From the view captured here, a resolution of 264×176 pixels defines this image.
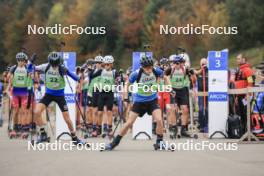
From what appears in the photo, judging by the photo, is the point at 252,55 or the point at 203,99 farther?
the point at 252,55

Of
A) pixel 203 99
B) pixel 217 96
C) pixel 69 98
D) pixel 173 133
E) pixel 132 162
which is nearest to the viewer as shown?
pixel 132 162

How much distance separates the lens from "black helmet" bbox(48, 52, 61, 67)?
17.2m

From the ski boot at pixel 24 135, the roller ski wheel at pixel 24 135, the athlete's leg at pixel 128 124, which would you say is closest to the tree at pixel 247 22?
the ski boot at pixel 24 135

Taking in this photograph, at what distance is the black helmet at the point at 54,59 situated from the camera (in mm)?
17234

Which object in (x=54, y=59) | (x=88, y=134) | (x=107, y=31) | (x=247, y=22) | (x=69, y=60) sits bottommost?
(x=88, y=134)

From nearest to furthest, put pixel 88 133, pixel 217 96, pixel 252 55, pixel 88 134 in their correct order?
pixel 217 96 → pixel 88 134 → pixel 88 133 → pixel 252 55

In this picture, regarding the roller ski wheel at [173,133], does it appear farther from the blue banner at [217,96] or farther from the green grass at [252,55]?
the green grass at [252,55]

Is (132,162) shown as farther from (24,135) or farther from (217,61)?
(24,135)

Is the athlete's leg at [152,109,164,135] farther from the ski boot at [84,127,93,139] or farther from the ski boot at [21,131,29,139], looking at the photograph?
the ski boot at [21,131,29,139]

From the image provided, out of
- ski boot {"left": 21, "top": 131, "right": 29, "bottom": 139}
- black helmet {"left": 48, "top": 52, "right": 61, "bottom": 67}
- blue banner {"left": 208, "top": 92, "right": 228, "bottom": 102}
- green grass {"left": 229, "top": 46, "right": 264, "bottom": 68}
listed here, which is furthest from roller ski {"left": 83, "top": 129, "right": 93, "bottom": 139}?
green grass {"left": 229, "top": 46, "right": 264, "bottom": 68}

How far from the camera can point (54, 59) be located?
1725 cm

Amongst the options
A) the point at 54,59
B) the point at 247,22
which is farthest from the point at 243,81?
the point at 247,22

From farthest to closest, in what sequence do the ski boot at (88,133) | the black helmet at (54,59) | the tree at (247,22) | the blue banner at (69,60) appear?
the tree at (247,22) < the ski boot at (88,133) < the blue banner at (69,60) < the black helmet at (54,59)

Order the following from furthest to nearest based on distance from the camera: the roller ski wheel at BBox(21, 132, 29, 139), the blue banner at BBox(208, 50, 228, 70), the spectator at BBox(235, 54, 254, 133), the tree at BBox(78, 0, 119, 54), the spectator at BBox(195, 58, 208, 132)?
the tree at BBox(78, 0, 119, 54) → the spectator at BBox(195, 58, 208, 132) → the roller ski wheel at BBox(21, 132, 29, 139) → the blue banner at BBox(208, 50, 228, 70) → the spectator at BBox(235, 54, 254, 133)
